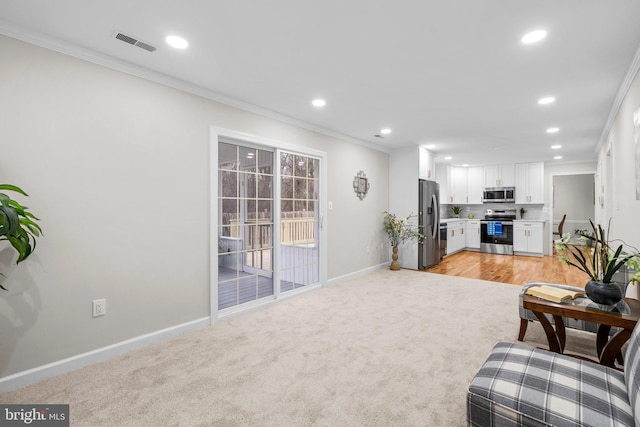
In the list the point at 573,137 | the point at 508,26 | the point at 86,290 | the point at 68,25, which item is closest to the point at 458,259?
the point at 573,137

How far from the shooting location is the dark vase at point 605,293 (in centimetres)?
199

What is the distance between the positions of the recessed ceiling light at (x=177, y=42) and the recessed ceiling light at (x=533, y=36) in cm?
239

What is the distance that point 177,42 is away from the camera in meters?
2.24

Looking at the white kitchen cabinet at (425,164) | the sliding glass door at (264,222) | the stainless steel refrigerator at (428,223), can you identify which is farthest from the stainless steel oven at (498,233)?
the sliding glass door at (264,222)

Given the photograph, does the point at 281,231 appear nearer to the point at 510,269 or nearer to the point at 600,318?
the point at 600,318

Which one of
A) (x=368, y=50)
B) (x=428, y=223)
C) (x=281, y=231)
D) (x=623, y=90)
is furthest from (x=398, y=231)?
(x=368, y=50)

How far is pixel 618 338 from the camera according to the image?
193cm

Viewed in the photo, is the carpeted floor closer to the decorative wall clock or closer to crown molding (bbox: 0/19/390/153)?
the decorative wall clock

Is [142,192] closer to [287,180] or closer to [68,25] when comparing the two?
[68,25]

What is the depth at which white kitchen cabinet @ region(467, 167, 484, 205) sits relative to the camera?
847 cm

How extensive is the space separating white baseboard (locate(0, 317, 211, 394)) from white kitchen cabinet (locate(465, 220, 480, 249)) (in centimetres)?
757

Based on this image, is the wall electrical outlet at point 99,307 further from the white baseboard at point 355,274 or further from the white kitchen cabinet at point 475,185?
the white kitchen cabinet at point 475,185

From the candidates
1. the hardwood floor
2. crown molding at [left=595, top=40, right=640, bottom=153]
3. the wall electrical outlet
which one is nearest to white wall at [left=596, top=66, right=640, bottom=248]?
crown molding at [left=595, top=40, right=640, bottom=153]

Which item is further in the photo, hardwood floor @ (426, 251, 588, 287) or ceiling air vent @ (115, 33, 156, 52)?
hardwood floor @ (426, 251, 588, 287)
